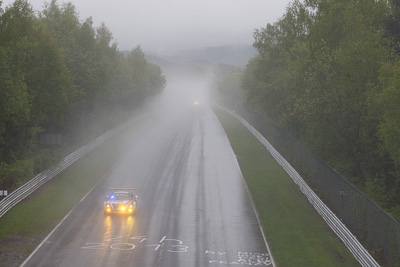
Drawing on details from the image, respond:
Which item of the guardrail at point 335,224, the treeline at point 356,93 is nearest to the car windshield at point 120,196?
the guardrail at point 335,224

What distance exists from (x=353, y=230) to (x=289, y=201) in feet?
26.6

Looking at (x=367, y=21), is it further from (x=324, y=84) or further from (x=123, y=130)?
(x=123, y=130)

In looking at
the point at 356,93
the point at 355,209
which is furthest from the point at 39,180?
the point at 356,93

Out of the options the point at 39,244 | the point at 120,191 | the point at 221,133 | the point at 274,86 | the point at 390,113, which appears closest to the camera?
the point at 39,244

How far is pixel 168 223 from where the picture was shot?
3138cm

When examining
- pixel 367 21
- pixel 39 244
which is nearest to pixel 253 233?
pixel 39 244

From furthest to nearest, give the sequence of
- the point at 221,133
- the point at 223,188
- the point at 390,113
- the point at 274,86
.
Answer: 1. the point at 221,133
2. the point at 274,86
3. the point at 223,188
4. the point at 390,113

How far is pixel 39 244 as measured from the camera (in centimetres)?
2677

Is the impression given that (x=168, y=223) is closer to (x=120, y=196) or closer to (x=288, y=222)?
(x=120, y=196)

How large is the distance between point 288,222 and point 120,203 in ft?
34.1

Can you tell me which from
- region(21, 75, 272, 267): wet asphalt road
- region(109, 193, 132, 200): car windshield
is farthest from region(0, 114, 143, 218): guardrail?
region(109, 193, 132, 200): car windshield

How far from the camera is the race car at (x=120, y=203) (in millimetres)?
33000

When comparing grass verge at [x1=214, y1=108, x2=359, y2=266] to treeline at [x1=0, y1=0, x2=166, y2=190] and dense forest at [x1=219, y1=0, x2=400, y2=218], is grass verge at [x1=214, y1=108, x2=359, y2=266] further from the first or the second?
treeline at [x1=0, y1=0, x2=166, y2=190]

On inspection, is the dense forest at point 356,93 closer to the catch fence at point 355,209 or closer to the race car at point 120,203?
the catch fence at point 355,209
